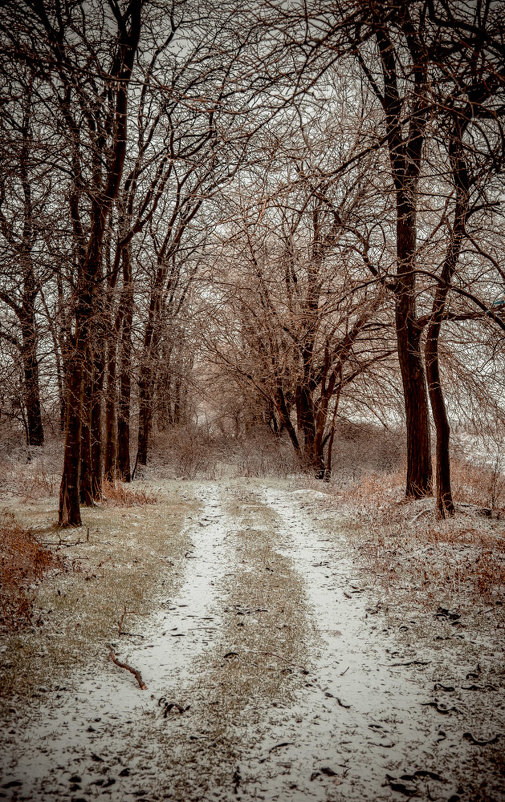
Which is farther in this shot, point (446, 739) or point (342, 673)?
point (342, 673)

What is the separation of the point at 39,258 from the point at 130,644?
506cm

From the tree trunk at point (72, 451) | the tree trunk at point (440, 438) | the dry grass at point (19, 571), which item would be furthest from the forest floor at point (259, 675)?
the tree trunk at point (440, 438)

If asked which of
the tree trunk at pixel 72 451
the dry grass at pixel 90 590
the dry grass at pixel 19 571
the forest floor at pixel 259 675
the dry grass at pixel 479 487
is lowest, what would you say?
the forest floor at pixel 259 675

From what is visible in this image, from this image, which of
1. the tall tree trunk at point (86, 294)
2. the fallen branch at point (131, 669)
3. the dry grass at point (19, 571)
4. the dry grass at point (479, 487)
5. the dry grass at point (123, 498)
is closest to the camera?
the fallen branch at point (131, 669)

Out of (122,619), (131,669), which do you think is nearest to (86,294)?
(122,619)

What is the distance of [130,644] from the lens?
4250 millimetres

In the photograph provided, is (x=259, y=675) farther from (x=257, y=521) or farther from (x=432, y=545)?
(x=257, y=521)

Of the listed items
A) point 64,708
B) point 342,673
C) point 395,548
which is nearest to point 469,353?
point 395,548

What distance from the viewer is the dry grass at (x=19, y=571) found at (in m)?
4.41

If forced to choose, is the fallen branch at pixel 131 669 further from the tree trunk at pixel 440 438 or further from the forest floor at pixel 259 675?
the tree trunk at pixel 440 438

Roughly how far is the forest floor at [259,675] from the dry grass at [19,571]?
0.41ft

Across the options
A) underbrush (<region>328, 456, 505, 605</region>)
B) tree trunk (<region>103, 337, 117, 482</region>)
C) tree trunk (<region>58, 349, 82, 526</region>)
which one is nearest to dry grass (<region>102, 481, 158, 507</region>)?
tree trunk (<region>103, 337, 117, 482</region>)

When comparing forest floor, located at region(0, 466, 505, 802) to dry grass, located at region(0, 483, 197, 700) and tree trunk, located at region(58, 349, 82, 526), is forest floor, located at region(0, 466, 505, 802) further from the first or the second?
tree trunk, located at region(58, 349, 82, 526)

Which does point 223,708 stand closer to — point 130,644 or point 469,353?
point 130,644
